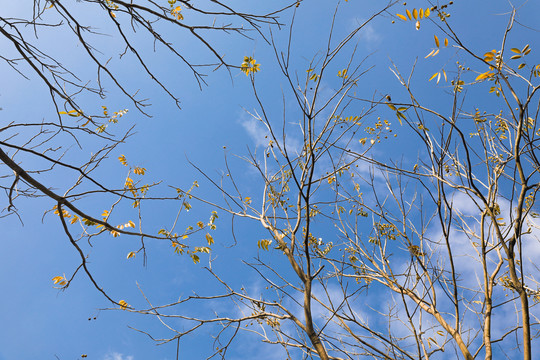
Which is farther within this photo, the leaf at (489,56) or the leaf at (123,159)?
the leaf at (123,159)

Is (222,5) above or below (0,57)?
above

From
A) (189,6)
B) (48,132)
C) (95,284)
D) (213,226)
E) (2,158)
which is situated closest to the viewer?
(2,158)

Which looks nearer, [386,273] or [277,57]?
[277,57]

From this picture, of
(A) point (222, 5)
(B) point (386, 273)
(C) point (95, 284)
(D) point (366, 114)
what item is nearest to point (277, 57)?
(A) point (222, 5)

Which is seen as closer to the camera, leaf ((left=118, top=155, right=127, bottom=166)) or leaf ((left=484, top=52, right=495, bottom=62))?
leaf ((left=484, top=52, right=495, bottom=62))

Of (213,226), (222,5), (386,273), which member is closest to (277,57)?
(222,5)

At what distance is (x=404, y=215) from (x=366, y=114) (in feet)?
3.01

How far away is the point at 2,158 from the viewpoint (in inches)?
50.5

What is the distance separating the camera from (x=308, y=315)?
7.10 feet

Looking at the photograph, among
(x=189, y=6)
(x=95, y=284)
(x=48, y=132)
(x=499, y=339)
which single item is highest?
(x=189, y=6)

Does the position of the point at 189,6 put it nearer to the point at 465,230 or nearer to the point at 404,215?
the point at 404,215

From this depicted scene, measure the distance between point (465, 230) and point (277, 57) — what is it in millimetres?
2226

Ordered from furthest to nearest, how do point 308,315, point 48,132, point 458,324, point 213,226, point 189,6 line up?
point 213,226, point 458,324, point 308,315, point 48,132, point 189,6

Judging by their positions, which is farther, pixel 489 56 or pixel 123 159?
pixel 123 159
